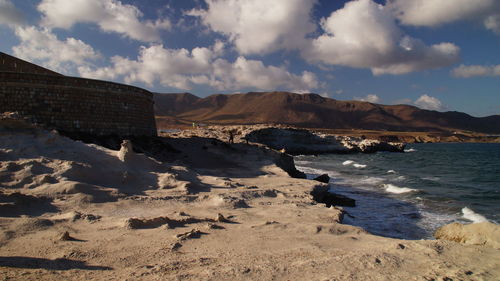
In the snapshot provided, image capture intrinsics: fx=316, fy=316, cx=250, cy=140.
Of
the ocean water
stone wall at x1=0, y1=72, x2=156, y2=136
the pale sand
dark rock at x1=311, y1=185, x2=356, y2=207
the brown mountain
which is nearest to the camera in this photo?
the pale sand

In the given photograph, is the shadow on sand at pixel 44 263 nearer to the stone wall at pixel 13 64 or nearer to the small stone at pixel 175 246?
the small stone at pixel 175 246

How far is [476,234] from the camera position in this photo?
711 cm

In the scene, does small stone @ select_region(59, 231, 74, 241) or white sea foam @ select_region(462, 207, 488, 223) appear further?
white sea foam @ select_region(462, 207, 488, 223)

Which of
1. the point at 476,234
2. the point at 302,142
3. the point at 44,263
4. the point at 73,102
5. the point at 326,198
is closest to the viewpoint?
the point at 44,263

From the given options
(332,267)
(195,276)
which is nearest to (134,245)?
(195,276)

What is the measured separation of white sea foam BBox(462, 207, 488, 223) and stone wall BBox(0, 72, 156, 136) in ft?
55.4

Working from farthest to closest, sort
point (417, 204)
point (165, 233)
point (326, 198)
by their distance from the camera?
point (417, 204) < point (326, 198) < point (165, 233)

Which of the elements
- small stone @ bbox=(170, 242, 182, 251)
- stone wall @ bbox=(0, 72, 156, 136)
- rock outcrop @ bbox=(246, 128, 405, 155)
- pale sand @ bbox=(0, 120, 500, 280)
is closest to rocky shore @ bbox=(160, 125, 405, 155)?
rock outcrop @ bbox=(246, 128, 405, 155)

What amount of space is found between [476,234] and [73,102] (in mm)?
16618

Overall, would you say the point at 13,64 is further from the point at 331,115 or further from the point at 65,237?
the point at 331,115

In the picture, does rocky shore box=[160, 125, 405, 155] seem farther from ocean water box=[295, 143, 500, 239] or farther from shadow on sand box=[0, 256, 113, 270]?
shadow on sand box=[0, 256, 113, 270]

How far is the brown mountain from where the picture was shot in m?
158

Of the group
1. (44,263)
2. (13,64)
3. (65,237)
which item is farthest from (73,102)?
(44,263)

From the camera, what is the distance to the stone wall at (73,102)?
14203mm
